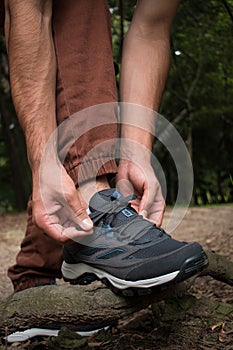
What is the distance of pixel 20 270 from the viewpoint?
1.83 metres

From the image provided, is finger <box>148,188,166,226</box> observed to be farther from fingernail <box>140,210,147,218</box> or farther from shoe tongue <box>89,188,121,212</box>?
shoe tongue <box>89,188,121,212</box>

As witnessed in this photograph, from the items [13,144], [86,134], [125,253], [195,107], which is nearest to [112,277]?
[125,253]

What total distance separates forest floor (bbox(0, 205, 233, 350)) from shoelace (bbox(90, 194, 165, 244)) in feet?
1.12

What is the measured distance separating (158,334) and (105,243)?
1.20ft

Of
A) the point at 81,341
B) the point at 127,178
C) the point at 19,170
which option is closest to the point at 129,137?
the point at 127,178

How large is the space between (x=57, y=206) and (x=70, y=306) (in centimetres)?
28

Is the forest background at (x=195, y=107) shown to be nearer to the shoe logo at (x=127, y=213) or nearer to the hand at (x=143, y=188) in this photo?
the hand at (x=143, y=188)

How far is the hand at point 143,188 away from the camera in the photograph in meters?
1.54

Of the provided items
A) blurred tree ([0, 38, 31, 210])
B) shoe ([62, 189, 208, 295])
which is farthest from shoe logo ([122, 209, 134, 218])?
blurred tree ([0, 38, 31, 210])

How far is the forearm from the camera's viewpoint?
4.77 ft

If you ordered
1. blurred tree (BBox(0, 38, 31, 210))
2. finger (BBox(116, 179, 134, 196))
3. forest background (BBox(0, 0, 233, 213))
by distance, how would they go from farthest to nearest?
blurred tree (BBox(0, 38, 31, 210))
forest background (BBox(0, 0, 233, 213))
finger (BBox(116, 179, 134, 196))

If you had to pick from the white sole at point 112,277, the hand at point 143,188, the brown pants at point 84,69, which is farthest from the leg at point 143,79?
the white sole at point 112,277

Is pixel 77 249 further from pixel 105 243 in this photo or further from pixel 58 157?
pixel 58 157

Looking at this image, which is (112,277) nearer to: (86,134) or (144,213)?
(144,213)
